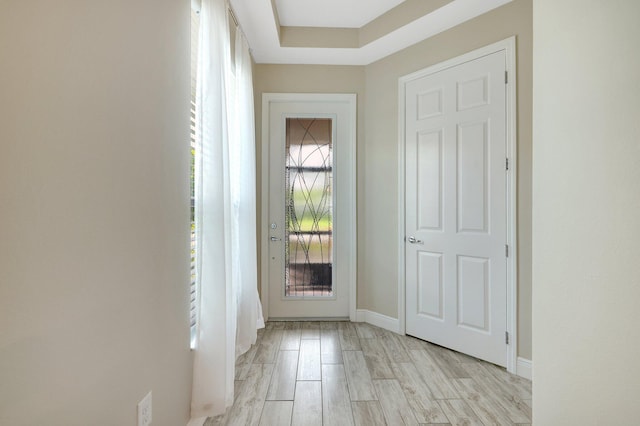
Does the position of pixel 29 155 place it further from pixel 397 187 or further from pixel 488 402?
pixel 397 187

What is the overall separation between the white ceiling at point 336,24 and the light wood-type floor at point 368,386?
268 centimetres

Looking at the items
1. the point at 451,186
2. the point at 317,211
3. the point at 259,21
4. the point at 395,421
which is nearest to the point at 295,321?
the point at 317,211

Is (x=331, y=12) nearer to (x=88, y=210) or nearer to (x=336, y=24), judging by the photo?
(x=336, y=24)

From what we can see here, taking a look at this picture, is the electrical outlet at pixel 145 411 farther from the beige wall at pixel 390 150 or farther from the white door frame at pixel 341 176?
the beige wall at pixel 390 150

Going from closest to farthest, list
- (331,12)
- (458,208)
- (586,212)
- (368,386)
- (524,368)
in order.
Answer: (586,212) < (368,386) < (524,368) < (458,208) < (331,12)

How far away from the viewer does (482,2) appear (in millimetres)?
2350

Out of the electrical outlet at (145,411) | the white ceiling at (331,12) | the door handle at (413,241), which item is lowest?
the electrical outlet at (145,411)

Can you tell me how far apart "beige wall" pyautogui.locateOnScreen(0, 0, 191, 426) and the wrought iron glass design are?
1.91 meters

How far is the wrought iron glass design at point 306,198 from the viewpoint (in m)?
3.37

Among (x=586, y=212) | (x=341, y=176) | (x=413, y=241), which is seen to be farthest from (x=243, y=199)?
(x=586, y=212)

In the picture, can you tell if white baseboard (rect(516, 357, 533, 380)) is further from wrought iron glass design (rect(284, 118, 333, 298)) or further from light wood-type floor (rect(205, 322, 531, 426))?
wrought iron glass design (rect(284, 118, 333, 298))

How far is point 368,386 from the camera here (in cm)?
214

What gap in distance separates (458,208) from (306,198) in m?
1.48

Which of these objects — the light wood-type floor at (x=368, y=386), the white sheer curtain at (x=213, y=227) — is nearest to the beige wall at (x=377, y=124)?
the light wood-type floor at (x=368, y=386)
